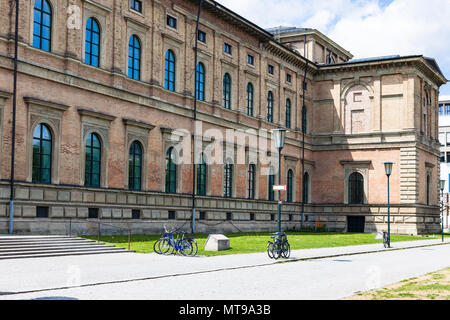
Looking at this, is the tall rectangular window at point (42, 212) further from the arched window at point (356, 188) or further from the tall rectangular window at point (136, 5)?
the arched window at point (356, 188)

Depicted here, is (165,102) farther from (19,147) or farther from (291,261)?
(291,261)

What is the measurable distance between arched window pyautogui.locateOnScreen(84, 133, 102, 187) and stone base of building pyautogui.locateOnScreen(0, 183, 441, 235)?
24.7 inches

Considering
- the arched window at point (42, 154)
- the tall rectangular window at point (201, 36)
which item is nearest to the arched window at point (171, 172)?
the tall rectangular window at point (201, 36)

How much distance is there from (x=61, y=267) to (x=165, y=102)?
66.9ft

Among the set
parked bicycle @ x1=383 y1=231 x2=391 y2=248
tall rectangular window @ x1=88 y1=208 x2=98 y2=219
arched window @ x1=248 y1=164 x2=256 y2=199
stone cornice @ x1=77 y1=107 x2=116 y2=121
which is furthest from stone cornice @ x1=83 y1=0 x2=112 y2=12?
parked bicycle @ x1=383 y1=231 x2=391 y2=248

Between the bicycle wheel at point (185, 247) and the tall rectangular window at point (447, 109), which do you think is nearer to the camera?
the bicycle wheel at point (185, 247)

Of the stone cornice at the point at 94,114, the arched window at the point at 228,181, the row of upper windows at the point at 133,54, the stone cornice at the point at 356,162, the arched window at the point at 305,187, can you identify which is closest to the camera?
the row of upper windows at the point at 133,54

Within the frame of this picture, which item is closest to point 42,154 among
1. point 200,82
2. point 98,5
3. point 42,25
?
point 42,25

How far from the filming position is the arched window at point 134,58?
35.6 meters

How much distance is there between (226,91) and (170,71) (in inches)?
286

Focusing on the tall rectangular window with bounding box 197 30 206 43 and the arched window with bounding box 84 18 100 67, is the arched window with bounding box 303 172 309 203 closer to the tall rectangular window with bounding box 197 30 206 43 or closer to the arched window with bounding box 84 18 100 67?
the tall rectangular window with bounding box 197 30 206 43

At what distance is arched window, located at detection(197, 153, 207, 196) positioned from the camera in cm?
4138

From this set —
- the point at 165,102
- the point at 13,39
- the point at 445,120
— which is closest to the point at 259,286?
the point at 13,39

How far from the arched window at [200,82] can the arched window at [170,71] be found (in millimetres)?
2683
